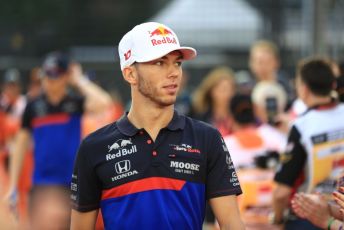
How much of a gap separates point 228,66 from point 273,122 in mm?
9082

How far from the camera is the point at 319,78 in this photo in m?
7.13

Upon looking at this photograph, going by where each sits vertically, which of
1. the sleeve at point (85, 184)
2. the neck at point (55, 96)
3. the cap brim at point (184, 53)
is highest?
the cap brim at point (184, 53)

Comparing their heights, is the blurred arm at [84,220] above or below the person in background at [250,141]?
above

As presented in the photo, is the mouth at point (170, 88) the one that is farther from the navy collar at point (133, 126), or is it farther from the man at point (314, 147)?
the man at point (314, 147)

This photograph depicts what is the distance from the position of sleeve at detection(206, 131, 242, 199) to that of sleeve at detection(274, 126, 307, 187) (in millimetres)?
1778

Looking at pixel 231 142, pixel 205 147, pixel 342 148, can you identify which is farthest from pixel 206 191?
pixel 231 142

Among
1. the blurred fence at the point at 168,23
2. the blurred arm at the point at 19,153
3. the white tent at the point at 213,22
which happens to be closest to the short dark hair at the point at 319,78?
the blurred arm at the point at 19,153

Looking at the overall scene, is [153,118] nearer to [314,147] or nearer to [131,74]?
[131,74]

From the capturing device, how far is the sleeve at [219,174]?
5223 millimetres

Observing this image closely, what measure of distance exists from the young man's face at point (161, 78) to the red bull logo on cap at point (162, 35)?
0.23ft

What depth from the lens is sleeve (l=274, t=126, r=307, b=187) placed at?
22.9 ft

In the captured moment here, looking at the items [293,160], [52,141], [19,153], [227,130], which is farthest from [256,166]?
[19,153]

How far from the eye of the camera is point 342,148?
697 centimetres

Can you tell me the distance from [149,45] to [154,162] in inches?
24.3
